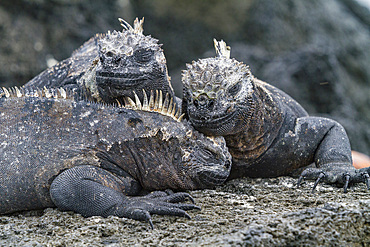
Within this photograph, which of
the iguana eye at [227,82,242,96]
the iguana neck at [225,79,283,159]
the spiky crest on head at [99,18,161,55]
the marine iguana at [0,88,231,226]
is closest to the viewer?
the marine iguana at [0,88,231,226]

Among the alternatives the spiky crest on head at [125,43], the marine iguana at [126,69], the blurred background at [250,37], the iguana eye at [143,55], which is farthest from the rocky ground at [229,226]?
the blurred background at [250,37]

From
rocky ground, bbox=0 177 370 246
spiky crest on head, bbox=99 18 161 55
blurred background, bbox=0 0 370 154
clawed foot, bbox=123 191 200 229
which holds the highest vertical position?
blurred background, bbox=0 0 370 154

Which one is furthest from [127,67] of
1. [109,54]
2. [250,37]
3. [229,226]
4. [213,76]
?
[250,37]

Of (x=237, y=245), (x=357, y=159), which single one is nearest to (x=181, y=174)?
(x=237, y=245)

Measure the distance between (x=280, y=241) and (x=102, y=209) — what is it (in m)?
1.07

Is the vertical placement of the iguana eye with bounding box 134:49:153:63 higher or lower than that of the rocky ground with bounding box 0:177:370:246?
higher

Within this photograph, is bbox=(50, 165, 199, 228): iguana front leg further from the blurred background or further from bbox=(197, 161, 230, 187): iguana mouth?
the blurred background

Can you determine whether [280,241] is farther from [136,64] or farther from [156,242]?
[136,64]

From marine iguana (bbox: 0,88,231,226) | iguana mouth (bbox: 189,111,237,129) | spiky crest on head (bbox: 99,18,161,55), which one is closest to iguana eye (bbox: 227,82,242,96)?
iguana mouth (bbox: 189,111,237,129)

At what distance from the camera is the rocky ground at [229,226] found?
2.16 m

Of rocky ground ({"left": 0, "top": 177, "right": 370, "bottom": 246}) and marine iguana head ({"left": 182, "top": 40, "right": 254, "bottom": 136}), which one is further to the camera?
marine iguana head ({"left": 182, "top": 40, "right": 254, "bottom": 136})

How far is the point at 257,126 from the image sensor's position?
11.0 ft

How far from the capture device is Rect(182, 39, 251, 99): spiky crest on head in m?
2.91

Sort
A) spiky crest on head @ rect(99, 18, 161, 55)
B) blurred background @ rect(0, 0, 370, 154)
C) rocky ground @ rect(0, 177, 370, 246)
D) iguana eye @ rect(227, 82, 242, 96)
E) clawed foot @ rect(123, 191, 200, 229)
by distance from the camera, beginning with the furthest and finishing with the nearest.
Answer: blurred background @ rect(0, 0, 370, 154) < spiky crest on head @ rect(99, 18, 161, 55) < iguana eye @ rect(227, 82, 242, 96) < clawed foot @ rect(123, 191, 200, 229) < rocky ground @ rect(0, 177, 370, 246)
